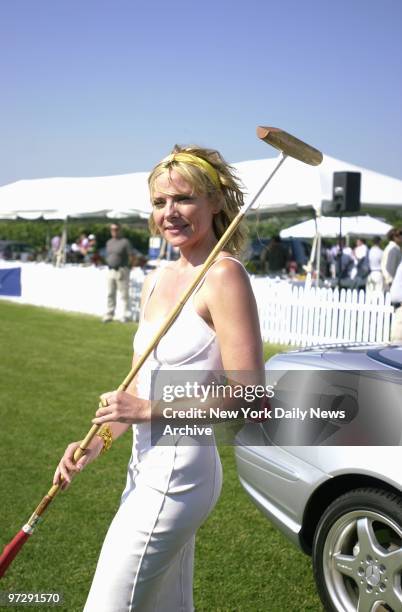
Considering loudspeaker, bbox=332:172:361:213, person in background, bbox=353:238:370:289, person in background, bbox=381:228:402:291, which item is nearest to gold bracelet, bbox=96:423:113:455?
Result: loudspeaker, bbox=332:172:361:213

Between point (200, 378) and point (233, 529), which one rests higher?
point (200, 378)

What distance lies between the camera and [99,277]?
19594 millimetres

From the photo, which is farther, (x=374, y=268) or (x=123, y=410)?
(x=374, y=268)

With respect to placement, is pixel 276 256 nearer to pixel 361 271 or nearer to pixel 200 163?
pixel 361 271

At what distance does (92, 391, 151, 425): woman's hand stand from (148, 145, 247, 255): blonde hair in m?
0.55

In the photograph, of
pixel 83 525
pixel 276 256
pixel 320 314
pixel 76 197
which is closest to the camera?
pixel 83 525

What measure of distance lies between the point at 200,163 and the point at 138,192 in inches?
774

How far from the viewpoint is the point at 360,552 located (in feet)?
10.4

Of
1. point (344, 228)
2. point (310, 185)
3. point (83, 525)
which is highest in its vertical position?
point (310, 185)

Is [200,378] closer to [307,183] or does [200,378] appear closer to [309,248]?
[307,183]

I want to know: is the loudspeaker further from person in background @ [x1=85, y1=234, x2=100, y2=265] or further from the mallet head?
person in background @ [x1=85, y1=234, x2=100, y2=265]

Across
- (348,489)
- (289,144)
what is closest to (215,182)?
(289,144)

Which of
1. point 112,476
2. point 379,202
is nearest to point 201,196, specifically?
point 112,476

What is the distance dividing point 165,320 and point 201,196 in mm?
406
